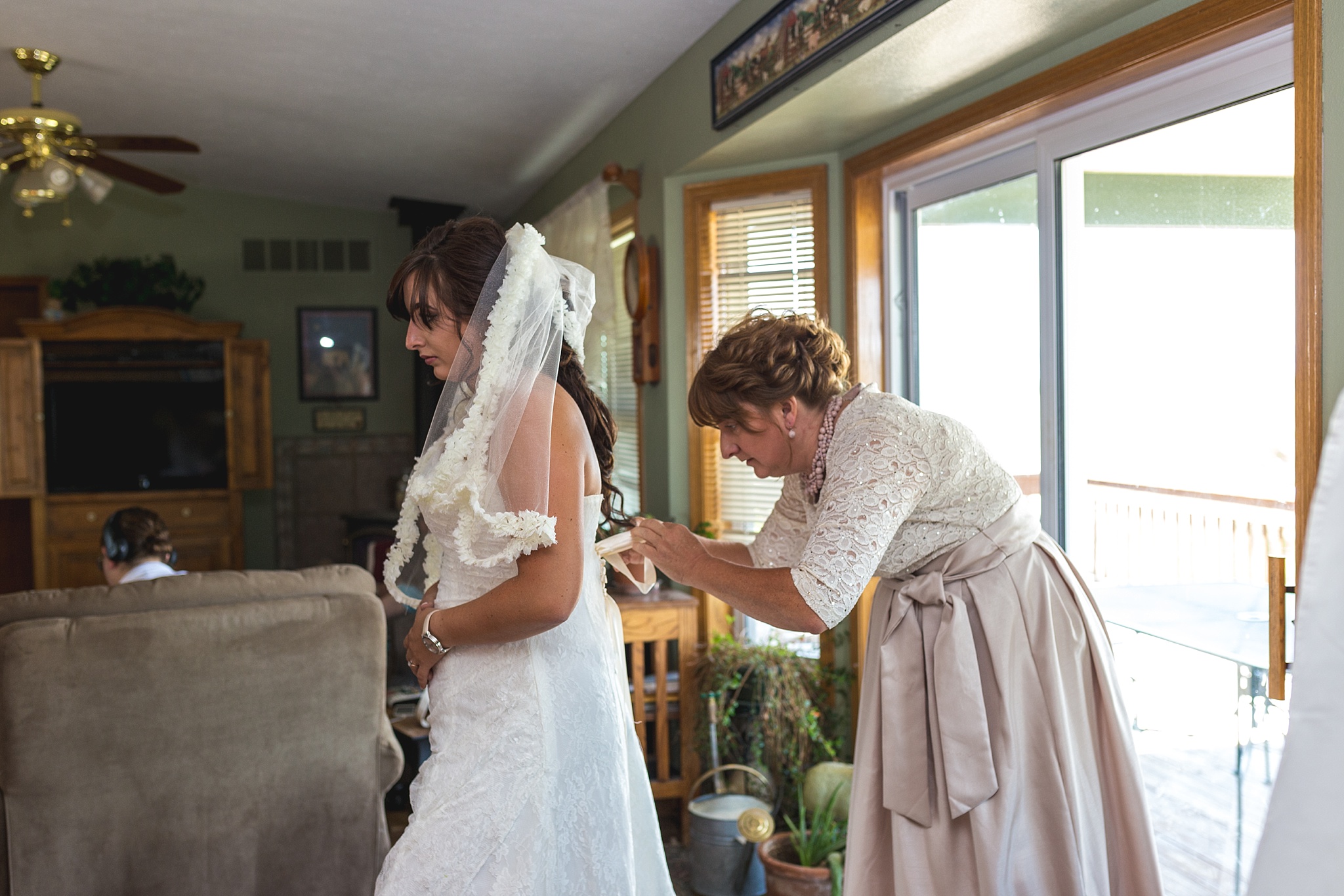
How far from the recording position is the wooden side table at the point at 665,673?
11.2 feet

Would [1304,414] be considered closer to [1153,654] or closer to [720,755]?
[1153,654]

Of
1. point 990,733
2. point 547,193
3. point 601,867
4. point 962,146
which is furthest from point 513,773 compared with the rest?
point 547,193

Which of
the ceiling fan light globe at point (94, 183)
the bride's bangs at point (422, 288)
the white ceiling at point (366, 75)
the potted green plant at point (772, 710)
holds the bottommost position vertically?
the potted green plant at point (772, 710)

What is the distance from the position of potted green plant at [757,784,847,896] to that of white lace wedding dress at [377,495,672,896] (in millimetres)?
1173

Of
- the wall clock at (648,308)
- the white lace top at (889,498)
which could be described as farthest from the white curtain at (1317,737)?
the wall clock at (648,308)

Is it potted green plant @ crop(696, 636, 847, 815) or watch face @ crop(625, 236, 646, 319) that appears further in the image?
watch face @ crop(625, 236, 646, 319)

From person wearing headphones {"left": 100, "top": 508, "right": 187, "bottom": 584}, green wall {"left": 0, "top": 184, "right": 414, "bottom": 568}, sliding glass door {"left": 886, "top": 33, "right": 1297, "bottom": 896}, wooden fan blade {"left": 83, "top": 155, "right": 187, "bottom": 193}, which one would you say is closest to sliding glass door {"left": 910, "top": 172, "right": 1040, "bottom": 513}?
sliding glass door {"left": 886, "top": 33, "right": 1297, "bottom": 896}

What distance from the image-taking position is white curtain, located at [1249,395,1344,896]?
65 cm

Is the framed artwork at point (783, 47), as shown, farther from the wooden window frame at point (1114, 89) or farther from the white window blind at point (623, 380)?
the white window blind at point (623, 380)

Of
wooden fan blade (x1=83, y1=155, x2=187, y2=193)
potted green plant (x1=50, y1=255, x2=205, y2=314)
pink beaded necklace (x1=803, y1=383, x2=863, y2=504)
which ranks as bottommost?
pink beaded necklace (x1=803, y1=383, x2=863, y2=504)

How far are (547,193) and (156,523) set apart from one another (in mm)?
2891

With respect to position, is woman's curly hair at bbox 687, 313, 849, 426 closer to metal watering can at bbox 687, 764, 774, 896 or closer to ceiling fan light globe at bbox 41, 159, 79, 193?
metal watering can at bbox 687, 764, 774, 896

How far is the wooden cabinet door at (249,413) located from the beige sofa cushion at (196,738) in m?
4.19

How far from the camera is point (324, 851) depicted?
8.65 feet
